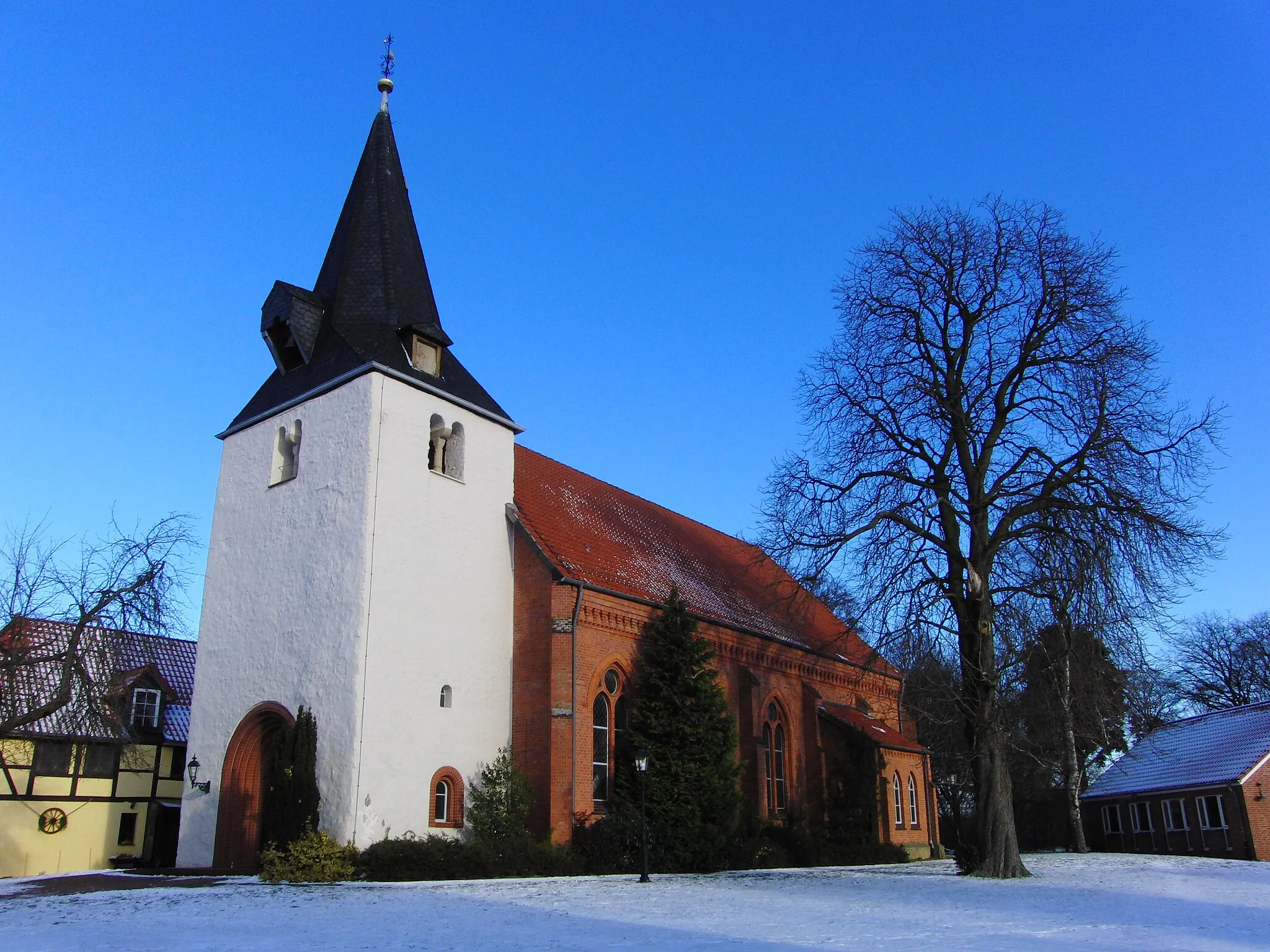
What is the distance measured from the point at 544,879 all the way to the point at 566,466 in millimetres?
13827

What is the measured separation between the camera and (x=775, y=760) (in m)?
27.7

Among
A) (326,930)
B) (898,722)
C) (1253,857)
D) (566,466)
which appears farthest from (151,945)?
(1253,857)

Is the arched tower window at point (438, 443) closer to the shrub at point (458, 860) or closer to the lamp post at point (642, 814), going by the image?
the lamp post at point (642, 814)

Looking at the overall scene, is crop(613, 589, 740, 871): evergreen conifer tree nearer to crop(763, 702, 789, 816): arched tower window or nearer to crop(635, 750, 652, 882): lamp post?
crop(635, 750, 652, 882): lamp post

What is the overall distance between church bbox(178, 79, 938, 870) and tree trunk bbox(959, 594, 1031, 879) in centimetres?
268

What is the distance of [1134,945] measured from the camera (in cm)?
1013

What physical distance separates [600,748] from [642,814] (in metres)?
4.10

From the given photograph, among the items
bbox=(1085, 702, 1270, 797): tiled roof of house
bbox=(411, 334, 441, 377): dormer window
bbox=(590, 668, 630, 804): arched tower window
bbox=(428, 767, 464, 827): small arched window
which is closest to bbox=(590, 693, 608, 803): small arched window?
bbox=(590, 668, 630, 804): arched tower window

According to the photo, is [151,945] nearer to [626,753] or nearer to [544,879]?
[544,879]

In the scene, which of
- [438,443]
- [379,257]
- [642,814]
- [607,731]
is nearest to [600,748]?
[607,731]

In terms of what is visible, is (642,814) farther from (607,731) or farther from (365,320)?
(365,320)

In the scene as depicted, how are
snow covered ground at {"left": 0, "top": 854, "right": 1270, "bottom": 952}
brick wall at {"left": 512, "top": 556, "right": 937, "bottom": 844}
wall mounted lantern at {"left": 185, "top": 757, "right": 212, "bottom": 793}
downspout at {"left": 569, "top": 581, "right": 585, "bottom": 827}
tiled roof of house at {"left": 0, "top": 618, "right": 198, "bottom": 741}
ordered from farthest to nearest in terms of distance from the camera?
wall mounted lantern at {"left": 185, "top": 757, "right": 212, "bottom": 793} < brick wall at {"left": 512, "top": 556, "right": 937, "bottom": 844} < downspout at {"left": 569, "top": 581, "right": 585, "bottom": 827} < tiled roof of house at {"left": 0, "top": 618, "right": 198, "bottom": 741} < snow covered ground at {"left": 0, "top": 854, "right": 1270, "bottom": 952}

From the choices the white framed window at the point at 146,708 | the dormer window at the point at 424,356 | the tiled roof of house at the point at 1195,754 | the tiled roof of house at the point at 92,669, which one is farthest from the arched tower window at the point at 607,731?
the tiled roof of house at the point at 1195,754

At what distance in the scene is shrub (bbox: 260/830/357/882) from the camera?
1739cm
